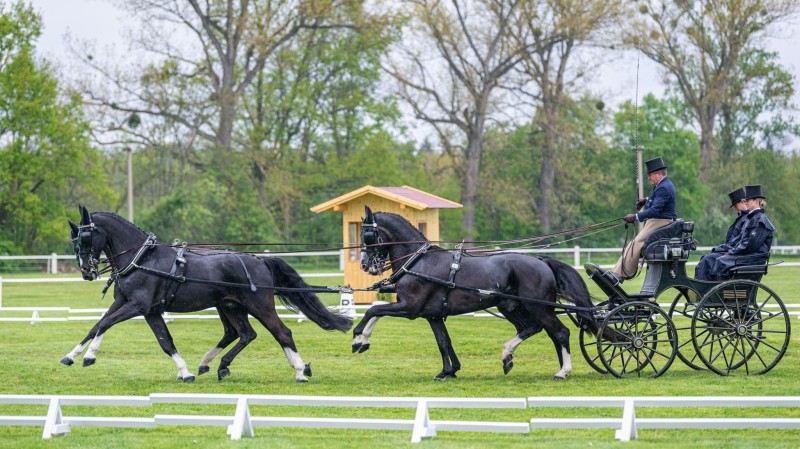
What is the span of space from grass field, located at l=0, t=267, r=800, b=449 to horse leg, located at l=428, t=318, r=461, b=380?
0.14 m

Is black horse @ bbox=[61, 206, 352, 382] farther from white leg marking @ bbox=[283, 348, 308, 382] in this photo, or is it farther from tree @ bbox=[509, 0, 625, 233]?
tree @ bbox=[509, 0, 625, 233]

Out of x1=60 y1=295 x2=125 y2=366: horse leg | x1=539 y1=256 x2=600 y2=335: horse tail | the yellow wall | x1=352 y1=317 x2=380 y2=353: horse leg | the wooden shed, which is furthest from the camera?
the yellow wall

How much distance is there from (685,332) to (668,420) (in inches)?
352

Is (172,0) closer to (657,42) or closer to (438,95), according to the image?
(438,95)

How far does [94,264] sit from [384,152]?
33.7 meters

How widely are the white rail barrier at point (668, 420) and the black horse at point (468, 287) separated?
3748mm

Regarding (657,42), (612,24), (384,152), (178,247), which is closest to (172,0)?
(384,152)

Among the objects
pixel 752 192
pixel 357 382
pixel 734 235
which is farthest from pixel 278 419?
pixel 752 192

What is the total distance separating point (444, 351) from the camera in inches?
482

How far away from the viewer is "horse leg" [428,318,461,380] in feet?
39.9

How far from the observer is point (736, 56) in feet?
149

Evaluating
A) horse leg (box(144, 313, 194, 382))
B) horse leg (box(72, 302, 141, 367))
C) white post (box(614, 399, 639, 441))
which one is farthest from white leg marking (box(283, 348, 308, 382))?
white post (box(614, 399, 639, 441))

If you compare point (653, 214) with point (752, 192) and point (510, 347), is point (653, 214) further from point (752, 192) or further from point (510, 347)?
→ point (510, 347)

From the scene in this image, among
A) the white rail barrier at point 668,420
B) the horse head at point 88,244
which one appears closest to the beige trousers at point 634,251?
the white rail barrier at point 668,420
